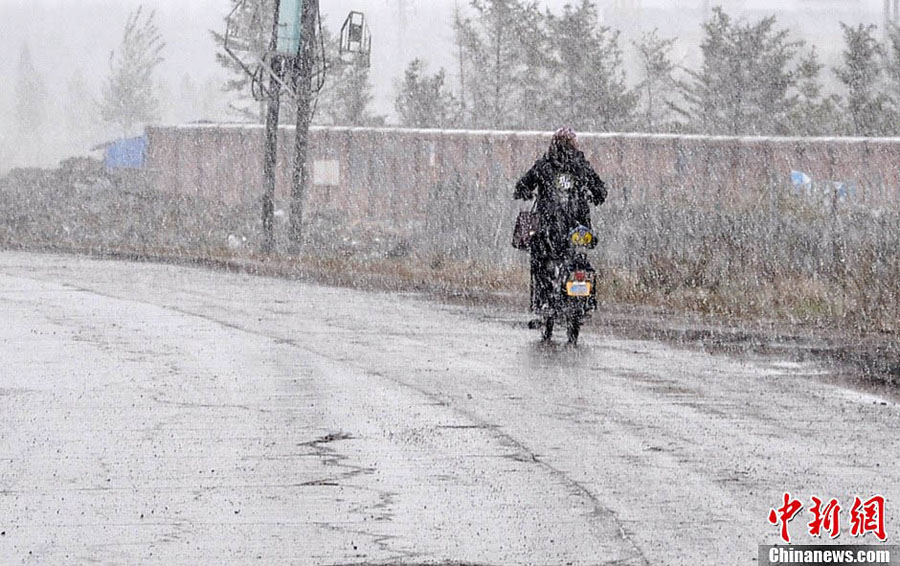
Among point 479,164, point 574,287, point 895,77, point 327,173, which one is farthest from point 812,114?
point 574,287

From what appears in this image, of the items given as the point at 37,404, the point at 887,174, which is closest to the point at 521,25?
the point at 887,174

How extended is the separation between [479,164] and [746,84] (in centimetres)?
971

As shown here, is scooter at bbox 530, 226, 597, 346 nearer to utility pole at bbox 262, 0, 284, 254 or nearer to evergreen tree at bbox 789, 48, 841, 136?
utility pole at bbox 262, 0, 284, 254

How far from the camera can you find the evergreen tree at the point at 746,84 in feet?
165

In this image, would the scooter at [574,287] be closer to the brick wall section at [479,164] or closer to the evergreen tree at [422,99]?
the brick wall section at [479,164]

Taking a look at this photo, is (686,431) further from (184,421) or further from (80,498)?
(80,498)

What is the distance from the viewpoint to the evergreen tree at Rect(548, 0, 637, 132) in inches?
2105

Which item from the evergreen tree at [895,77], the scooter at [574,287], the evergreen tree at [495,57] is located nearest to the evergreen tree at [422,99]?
the evergreen tree at [495,57]

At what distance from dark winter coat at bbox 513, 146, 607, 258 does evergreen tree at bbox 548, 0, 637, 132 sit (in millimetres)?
37198

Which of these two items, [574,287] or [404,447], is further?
[574,287]

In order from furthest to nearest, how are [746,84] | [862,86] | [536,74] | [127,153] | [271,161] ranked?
[127,153] < [536,74] < [746,84] < [862,86] < [271,161]

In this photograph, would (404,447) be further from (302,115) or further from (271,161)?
(271,161)

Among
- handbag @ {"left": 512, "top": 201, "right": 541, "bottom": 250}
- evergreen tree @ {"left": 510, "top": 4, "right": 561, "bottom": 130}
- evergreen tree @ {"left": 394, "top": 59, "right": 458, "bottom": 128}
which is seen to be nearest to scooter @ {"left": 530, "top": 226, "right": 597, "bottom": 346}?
handbag @ {"left": 512, "top": 201, "right": 541, "bottom": 250}

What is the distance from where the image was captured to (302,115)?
30719 mm
